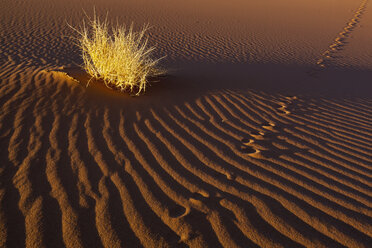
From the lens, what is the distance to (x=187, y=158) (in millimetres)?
3100

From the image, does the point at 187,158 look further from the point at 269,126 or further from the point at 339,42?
the point at 339,42

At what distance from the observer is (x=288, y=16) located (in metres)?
13.7

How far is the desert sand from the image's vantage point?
7.33 ft

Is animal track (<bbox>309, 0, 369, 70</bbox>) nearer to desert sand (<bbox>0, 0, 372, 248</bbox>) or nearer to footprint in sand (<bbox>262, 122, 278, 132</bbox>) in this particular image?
desert sand (<bbox>0, 0, 372, 248</bbox>)

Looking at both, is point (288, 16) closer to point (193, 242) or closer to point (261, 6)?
point (261, 6)

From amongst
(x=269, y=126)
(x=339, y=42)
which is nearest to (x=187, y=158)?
(x=269, y=126)

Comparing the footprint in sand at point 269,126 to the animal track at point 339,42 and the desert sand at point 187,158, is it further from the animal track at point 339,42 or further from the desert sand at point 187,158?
the animal track at point 339,42

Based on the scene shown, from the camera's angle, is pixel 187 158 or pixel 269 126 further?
pixel 269 126

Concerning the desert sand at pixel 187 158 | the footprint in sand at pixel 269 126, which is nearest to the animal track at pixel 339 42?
the desert sand at pixel 187 158

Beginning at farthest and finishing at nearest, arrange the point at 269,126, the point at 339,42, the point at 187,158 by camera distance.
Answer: the point at 339,42
the point at 269,126
the point at 187,158

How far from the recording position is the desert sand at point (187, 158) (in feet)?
7.33

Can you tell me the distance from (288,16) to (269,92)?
10120 mm

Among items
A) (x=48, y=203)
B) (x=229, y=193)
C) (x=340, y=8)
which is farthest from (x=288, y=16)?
(x=48, y=203)

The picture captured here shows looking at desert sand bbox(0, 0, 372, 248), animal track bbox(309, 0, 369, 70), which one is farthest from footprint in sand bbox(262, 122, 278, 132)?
animal track bbox(309, 0, 369, 70)
